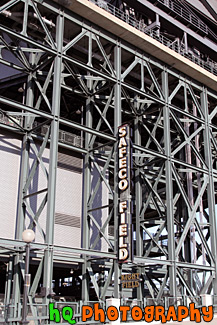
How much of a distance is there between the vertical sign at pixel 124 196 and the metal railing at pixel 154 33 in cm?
1042

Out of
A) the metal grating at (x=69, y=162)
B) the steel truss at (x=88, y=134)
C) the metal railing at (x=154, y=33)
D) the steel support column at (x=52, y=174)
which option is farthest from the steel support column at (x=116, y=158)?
the steel support column at (x=52, y=174)

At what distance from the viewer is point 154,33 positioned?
1583 inches

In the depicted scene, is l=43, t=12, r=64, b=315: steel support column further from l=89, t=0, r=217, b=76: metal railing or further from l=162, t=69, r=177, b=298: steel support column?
l=162, t=69, r=177, b=298: steel support column

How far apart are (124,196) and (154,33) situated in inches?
725

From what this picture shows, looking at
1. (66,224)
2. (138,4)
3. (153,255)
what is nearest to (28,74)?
(66,224)

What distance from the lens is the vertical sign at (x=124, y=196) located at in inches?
1086

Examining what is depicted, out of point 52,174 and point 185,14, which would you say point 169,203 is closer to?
A: point 52,174

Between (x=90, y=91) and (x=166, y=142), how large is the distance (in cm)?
730

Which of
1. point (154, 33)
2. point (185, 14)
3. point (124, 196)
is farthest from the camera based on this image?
→ point (185, 14)

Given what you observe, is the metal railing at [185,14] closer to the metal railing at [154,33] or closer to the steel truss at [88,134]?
the metal railing at [154,33]

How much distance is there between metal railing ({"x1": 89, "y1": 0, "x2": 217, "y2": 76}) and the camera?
34328 millimetres

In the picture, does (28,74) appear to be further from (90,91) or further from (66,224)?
(66,224)

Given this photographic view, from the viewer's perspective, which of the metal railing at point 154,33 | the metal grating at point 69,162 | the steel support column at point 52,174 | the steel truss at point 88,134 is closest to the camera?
the steel support column at point 52,174

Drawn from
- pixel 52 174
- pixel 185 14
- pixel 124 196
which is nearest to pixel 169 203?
pixel 124 196
